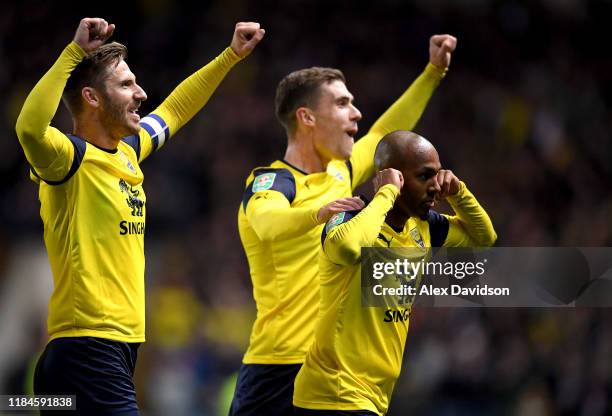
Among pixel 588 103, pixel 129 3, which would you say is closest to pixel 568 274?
pixel 588 103

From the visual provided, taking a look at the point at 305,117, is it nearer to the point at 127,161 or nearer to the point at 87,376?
the point at 127,161

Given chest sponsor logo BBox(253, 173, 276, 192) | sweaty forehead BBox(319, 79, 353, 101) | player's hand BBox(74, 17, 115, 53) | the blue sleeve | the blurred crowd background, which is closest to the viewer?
player's hand BBox(74, 17, 115, 53)

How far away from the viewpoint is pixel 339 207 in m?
4.99

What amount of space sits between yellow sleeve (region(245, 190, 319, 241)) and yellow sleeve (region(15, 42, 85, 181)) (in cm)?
106

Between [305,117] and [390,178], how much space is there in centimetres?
152

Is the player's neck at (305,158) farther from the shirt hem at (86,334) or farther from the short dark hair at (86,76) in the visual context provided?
the shirt hem at (86,334)

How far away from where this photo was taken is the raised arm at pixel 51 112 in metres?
4.72

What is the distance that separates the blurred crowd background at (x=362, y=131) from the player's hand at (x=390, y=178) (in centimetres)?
460

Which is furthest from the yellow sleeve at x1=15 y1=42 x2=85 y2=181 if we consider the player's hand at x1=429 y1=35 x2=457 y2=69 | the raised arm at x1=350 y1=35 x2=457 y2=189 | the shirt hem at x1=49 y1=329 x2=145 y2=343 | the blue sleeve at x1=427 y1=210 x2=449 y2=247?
the player's hand at x1=429 y1=35 x2=457 y2=69

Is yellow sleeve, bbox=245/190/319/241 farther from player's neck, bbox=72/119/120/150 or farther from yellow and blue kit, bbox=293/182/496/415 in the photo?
player's neck, bbox=72/119/120/150

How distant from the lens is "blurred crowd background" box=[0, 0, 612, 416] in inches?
392

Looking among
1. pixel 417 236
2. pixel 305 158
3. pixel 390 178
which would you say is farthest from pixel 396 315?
pixel 305 158

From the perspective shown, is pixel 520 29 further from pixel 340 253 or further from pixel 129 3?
pixel 340 253

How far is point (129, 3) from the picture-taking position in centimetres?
1405
